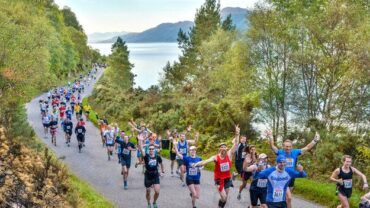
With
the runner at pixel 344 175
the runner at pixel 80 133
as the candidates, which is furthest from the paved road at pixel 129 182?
the runner at pixel 344 175

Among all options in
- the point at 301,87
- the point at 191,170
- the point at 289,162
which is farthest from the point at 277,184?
the point at 301,87

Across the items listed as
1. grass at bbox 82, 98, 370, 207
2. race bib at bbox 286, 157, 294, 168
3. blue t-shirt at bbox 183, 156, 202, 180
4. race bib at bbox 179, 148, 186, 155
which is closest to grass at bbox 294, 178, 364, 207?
grass at bbox 82, 98, 370, 207

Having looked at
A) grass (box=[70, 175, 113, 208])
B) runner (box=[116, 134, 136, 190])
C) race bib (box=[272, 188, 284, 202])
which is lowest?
grass (box=[70, 175, 113, 208])

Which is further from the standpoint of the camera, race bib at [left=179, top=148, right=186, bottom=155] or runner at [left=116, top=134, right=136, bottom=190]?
runner at [left=116, top=134, right=136, bottom=190]

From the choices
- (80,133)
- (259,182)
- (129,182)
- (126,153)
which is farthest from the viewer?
(80,133)

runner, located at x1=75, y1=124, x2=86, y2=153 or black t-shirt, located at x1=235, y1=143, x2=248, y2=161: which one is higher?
black t-shirt, located at x1=235, y1=143, x2=248, y2=161

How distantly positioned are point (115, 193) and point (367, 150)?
9387 millimetres

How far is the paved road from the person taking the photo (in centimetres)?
1537

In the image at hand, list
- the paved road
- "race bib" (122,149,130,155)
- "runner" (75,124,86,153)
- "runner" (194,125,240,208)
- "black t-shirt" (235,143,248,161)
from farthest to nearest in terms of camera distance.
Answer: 1. "runner" (75,124,86,153)
2. "race bib" (122,149,130,155)
3. "black t-shirt" (235,143,248,161)
4. the paved road
5. "runner" (194,125,240,208)

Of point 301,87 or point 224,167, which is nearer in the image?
point 224,167

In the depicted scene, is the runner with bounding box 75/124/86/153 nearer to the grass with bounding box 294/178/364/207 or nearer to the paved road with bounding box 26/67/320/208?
the paved road with bounding box 26/67/320/208

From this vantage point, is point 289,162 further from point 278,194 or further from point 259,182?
point 278,194

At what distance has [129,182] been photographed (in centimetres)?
1875

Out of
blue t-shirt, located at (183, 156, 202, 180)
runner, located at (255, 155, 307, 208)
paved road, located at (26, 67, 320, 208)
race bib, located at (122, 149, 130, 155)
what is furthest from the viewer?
race bib, located at (122, 149, 130, 155)
